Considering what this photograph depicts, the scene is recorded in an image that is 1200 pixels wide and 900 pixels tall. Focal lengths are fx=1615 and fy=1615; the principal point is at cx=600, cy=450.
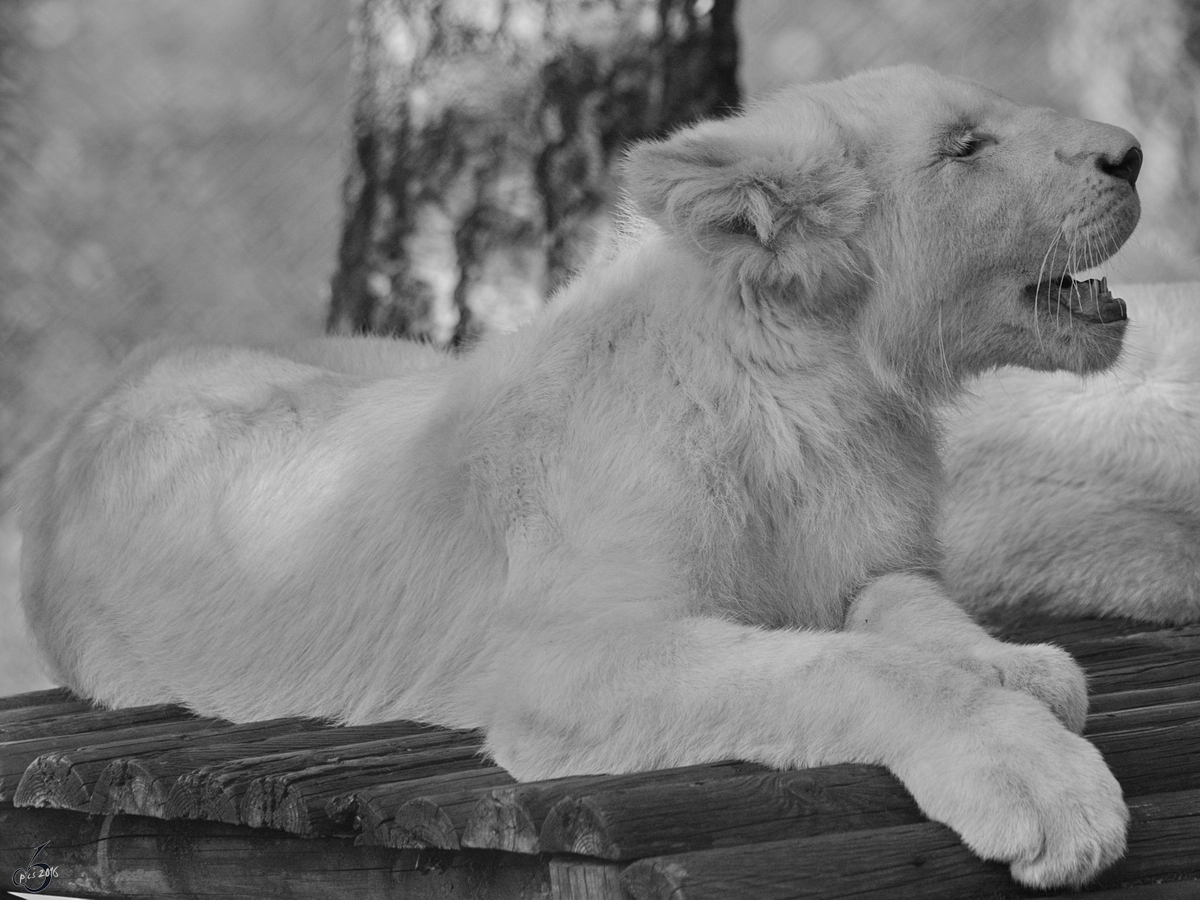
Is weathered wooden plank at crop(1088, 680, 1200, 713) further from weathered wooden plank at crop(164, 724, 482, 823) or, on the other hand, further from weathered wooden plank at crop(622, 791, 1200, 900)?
weathered wooden plank at crop(164, 724, 482, 823)

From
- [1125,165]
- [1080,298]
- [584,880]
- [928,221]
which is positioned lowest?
[584,880]

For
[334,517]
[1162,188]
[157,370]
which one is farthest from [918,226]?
[1162,188]

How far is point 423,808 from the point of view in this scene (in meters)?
2.61

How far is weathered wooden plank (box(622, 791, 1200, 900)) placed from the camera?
2270mm

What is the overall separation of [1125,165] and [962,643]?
1130mm

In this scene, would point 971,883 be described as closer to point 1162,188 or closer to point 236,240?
point 1162,188

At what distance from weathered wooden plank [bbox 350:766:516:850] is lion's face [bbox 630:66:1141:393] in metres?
1.19

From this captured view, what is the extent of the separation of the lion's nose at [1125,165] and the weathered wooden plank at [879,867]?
1427 mm

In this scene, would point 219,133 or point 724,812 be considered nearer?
point 724,812

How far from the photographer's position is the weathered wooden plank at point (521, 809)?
2.46 metres

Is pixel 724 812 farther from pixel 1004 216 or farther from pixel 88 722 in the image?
pixel 88 722

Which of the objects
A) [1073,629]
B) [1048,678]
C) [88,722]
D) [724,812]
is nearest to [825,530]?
[1048,678]

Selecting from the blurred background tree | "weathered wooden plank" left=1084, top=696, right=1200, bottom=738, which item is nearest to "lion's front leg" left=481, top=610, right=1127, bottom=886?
"weathered wooden plank" left=1084, top=696, right=1200, bottom=738

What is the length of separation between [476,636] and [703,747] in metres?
0.78
